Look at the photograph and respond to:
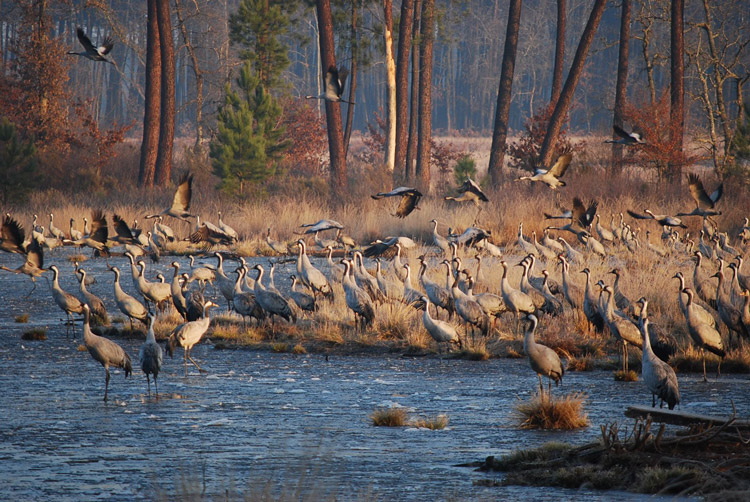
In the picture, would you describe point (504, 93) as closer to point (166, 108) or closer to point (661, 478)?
point (166, 108)

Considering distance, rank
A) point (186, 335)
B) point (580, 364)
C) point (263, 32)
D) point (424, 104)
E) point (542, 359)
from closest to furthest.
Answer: point (542, 359) → point (186, 335) → point (580, 364) → point (424, 104) → point (263, 32)

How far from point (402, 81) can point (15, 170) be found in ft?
53.2

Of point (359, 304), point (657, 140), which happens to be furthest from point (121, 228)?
point (657, 140)

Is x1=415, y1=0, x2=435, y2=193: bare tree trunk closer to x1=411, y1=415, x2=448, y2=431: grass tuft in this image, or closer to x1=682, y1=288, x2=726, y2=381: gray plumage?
x1=682, y1=288, x2=726, y2=381: gray plumage

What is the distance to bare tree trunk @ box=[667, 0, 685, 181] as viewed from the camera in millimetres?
31531

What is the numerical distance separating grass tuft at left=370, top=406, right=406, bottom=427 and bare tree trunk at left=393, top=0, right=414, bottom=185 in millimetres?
27791

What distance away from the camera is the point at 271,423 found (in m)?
9.41

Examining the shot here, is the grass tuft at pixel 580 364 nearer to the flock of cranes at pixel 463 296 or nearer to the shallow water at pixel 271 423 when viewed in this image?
the shallow water at pixel 271 423

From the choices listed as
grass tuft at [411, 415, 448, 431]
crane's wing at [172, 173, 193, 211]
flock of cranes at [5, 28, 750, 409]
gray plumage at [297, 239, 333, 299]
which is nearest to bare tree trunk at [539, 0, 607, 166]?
flock of cranes at [5, 28, 750, 409]

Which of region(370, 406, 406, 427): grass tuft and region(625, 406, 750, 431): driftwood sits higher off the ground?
region(625, 406, 750, 431): driftwood

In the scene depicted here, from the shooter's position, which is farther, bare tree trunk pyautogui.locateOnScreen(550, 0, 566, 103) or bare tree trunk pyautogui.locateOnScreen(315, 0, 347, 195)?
bare tree trunk pyautogui.locateOnScreen(550, 0, 566, 103)

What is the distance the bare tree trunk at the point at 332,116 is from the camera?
33.7 metres

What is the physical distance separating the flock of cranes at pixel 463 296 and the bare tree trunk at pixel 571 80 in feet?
27.3

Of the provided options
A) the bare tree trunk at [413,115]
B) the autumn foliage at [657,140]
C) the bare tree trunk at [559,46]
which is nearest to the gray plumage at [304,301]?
the autumn foliage at [657,140]
